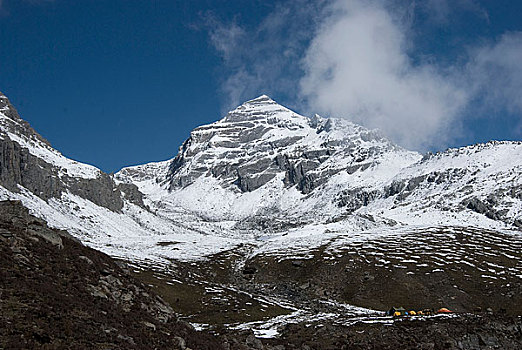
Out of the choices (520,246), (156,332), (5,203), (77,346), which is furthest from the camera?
(520,246)

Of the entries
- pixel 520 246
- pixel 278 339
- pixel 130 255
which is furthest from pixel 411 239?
pixel 278 339

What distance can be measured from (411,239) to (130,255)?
75.5m

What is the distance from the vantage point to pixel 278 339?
44.9 metres

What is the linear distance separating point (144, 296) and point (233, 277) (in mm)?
67276

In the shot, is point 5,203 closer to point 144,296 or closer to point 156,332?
point 144,296

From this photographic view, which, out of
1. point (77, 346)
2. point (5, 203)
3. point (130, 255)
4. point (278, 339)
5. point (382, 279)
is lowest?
point (77, 346)

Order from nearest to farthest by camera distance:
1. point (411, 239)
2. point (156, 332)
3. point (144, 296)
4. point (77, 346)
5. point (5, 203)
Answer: point (77, 346) < point (156, 332) < point (144, 296) < point (5, 203) < point (411, 239)

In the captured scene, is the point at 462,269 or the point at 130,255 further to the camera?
the point at 130,255

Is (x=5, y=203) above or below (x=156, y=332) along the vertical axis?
above

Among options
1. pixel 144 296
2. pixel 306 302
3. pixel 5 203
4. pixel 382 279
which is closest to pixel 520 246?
pixel 382 279

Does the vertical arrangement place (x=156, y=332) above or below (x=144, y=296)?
below

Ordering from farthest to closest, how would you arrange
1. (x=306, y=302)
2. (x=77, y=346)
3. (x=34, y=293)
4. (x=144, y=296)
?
(x=306, y=302) < (x=144, y=296) < (x=34, y=293) < (x=77, y=346)

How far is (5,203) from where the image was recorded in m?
39.9

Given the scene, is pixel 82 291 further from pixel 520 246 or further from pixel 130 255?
pixel 520 246
